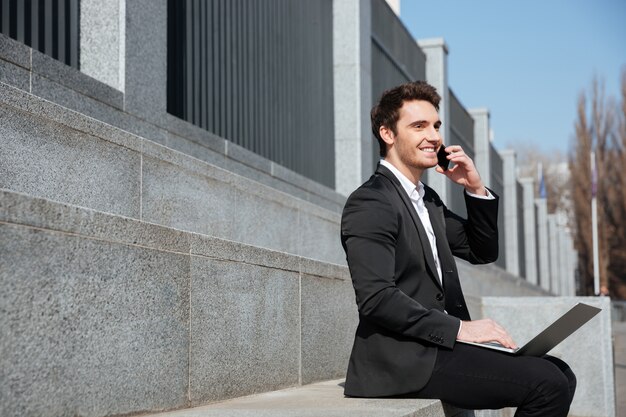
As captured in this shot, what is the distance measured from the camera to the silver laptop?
3.88m

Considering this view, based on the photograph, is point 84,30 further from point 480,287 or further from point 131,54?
point 480,287

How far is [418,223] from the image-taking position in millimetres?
4328

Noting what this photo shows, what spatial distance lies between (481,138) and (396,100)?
22.9 metres

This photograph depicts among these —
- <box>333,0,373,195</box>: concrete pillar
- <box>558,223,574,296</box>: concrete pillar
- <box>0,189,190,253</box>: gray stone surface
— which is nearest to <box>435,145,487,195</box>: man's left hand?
<box>0,189,190,253</box>: gray stone surface

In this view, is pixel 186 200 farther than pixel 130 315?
Yes

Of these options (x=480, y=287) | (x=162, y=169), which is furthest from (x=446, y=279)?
(x=480, y=287)

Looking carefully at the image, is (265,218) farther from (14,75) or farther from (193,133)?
(14,75)

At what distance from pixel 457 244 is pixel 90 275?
2015 millimetres

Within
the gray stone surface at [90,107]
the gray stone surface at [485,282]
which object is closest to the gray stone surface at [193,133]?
the gray stone surface at [90,107]

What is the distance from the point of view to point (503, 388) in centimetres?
387

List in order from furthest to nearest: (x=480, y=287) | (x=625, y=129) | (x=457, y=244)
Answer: (x=625, y=129), (x=480, y=287), (x=457, y=244)

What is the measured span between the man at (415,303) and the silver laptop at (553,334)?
0.13 ft

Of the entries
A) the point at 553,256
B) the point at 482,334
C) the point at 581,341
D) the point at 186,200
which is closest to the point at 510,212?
the point at 553,256

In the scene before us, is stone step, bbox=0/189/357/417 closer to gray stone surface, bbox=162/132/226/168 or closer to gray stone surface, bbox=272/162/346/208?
gray stone surface, bbox=162/132/226/168
